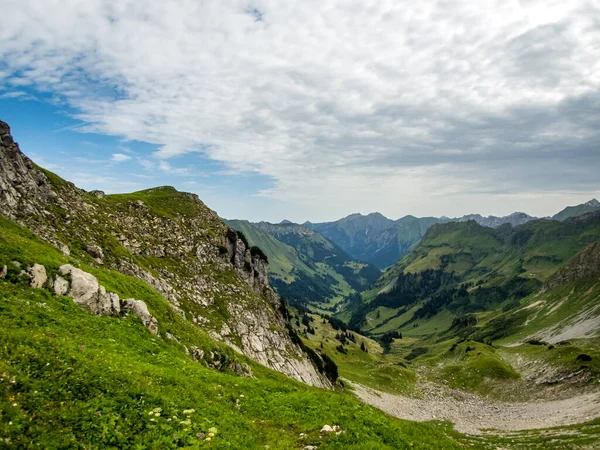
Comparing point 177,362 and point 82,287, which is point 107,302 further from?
point 177,362

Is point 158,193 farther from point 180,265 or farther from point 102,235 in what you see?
point 102,235

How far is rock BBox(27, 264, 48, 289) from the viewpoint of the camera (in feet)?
84.9

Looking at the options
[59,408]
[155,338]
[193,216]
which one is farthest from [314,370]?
[59,408]

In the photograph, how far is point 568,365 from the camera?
332 feet

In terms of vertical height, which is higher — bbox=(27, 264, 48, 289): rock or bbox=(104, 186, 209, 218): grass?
bbox=(104, 186, 209, 218): grass

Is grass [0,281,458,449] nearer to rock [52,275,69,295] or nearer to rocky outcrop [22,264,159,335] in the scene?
rock [52,275,69,295]

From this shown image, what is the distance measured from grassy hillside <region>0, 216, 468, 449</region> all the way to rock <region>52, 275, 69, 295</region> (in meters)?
1.10

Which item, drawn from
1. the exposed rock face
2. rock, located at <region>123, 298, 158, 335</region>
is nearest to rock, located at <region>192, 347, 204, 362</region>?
rock, located at <region>123, 298, 158, 335</region>

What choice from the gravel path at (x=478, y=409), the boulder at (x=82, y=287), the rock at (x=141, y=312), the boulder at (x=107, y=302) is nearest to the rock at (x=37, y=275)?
the boulder at (x=82, y=287)

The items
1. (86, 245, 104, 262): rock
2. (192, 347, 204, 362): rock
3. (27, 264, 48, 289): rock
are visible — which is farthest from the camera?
(86, 245, 104, 262): rock

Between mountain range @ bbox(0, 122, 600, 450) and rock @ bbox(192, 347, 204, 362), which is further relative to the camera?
rock @ bbox(192, 347, 204, 362)

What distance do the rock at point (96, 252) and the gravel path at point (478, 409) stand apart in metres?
79.0

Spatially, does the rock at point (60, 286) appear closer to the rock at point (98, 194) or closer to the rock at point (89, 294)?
the rock at point (89, 294)

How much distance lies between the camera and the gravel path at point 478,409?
7304cm
